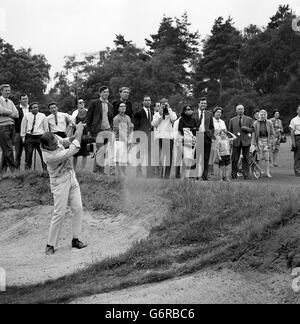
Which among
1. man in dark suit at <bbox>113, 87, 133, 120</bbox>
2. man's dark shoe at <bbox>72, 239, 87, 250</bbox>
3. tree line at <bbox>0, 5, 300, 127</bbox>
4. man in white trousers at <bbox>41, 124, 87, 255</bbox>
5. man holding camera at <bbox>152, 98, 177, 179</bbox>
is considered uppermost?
tree line at <bbox>0, 5, 300, 127</bbox>

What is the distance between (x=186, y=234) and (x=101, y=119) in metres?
5.44

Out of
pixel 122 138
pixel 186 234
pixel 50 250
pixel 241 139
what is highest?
pixel 241 139

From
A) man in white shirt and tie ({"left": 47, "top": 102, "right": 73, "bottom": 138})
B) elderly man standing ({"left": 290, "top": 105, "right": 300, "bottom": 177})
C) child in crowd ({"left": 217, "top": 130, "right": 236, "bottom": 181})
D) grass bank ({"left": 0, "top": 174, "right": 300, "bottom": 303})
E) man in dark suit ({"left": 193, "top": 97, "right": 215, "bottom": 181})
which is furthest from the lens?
elderly man standing ({"left": 290, "top": 105, "right": 300, "bottom": 177})

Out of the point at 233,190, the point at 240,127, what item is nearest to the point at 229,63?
the point at 240,127

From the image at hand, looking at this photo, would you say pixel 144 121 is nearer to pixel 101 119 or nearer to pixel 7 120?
pixel 101 119

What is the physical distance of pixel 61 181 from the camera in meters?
11.9

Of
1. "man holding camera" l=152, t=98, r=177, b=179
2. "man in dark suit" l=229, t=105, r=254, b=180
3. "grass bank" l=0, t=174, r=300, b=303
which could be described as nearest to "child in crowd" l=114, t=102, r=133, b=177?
"man holding camera" l=152, t=98, r=177, b=179

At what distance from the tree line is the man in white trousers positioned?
47991 millimetres

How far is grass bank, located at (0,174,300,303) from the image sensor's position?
30.3 ft

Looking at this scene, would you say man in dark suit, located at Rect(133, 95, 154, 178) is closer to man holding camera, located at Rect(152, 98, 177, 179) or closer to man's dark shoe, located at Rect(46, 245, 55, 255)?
man holding camera, located at Rect(152, 98, 177, 179)

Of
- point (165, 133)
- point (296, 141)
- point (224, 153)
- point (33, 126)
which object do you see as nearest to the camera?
point (165, 133)

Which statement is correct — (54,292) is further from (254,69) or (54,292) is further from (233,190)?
(254,69)


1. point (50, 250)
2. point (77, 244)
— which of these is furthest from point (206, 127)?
point (50, 250)

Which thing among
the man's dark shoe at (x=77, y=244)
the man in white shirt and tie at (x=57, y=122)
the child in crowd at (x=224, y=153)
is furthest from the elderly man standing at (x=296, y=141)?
the man's dark shoe at (x=77, y=244)
